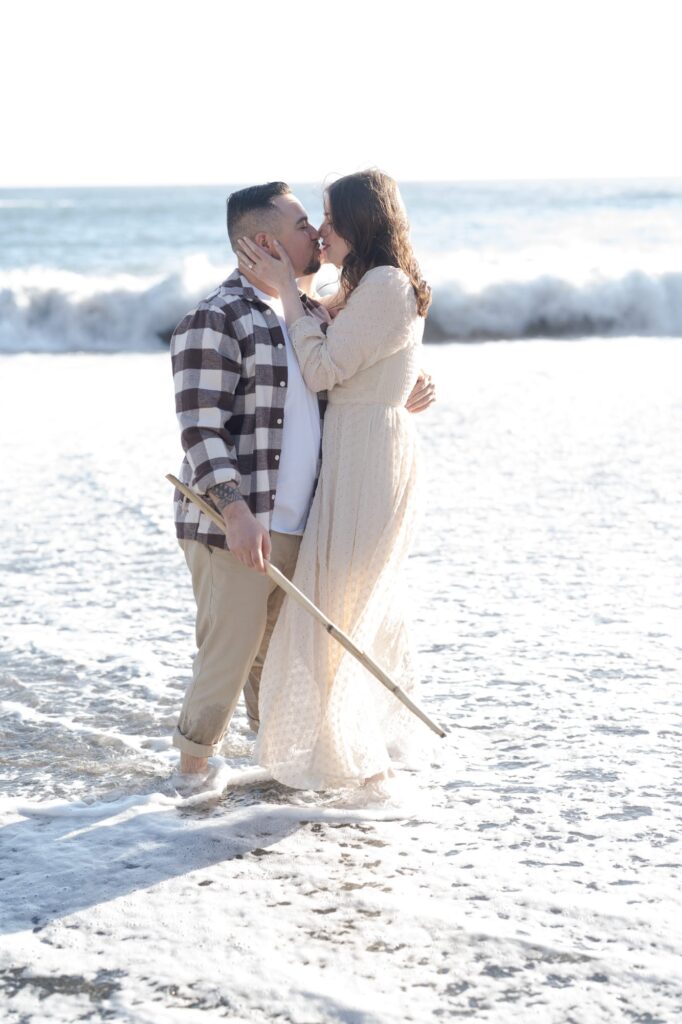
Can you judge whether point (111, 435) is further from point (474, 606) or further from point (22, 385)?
point (474, 606)

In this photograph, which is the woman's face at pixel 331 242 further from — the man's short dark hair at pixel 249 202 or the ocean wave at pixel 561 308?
the ocean wave at pixel 561 308

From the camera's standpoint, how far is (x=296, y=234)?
11.2ft

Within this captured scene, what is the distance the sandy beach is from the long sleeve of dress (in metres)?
1.22

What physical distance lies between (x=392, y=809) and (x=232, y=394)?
4.04 feet

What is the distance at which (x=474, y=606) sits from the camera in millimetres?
5523

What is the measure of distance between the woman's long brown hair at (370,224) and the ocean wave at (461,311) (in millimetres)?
14497

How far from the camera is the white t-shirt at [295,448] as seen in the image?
11.3 ft

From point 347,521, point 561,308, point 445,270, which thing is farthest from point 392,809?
point 445,270

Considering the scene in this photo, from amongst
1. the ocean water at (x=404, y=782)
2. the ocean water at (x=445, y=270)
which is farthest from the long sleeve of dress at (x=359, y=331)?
the ocean water at (x=404, y=782)

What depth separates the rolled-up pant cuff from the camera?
3.58 metres

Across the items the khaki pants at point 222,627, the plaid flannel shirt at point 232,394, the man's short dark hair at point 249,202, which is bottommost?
the khaki pants at point 222,627

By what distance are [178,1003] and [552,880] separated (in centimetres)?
100

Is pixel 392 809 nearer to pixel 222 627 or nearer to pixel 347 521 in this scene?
pixel 222 627

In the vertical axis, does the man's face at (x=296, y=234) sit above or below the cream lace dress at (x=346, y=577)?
above
